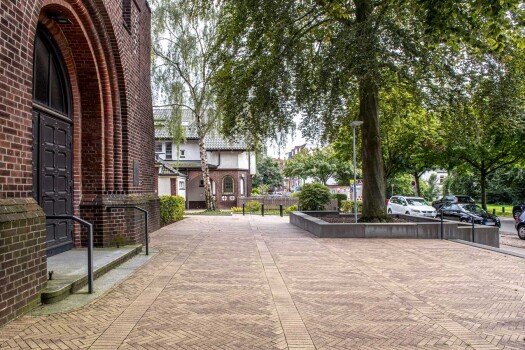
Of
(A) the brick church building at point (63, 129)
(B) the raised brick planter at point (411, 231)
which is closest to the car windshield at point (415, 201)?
(B) the raised brick planter at point (411, 231)

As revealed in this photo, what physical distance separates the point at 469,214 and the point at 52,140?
787 inches

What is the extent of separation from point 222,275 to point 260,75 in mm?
8076

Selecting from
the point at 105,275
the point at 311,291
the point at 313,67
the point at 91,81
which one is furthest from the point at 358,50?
the point at 105,275

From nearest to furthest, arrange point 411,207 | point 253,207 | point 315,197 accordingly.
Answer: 1. point 315,197
2. point 411,207
3. point 253,207

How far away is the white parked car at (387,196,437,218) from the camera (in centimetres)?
2531

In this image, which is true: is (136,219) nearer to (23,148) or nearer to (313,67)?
(23,148)

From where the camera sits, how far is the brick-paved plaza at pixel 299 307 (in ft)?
13.5

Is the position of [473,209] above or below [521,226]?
above

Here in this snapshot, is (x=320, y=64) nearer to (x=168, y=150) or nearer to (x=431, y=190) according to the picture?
(x=168, y=150)

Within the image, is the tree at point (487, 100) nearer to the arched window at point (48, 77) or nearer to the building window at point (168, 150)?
the arched window at point (48, 77)

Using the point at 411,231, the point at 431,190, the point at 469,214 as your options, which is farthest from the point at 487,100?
the point at 431,190

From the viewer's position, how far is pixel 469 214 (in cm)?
2156

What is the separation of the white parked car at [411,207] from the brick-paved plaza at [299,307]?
1671cm

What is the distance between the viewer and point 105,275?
699 centimetres
